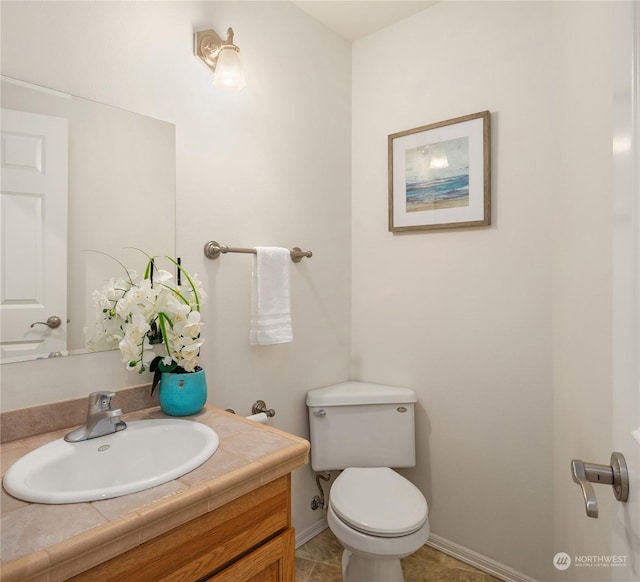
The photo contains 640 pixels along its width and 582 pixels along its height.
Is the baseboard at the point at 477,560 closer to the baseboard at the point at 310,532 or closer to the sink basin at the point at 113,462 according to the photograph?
the baseboard at the point at 310,532

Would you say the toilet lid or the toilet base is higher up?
the toilet lid

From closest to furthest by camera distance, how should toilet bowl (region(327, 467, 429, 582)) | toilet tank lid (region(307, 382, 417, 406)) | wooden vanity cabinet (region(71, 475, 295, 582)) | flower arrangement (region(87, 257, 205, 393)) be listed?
wooden vanity cabinet (region(71, 475, 295, 582)) → flower arrangement (region(87, 257, 205, 393)) → toilet bowl (region(327, 467, 429, 582)) → toilet tank lid (region(307, 382, 417, 406))

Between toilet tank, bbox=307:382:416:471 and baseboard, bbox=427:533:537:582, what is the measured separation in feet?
1.31

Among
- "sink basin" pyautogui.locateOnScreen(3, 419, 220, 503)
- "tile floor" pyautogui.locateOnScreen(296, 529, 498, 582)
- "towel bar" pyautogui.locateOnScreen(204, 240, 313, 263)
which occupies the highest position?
"towel bar" pyautogui.locateOnScreen(204, 240, 313, 263)

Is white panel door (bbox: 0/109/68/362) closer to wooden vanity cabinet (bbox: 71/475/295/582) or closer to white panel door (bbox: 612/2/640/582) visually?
wooden vanity cabinet (bbox: 71/475/295/582)

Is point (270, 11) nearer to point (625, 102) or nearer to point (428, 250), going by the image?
point (428, 250)

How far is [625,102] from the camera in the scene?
0.61 metres

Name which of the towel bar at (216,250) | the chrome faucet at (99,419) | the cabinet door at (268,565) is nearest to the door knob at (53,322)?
the chrome faucet at (99,419)

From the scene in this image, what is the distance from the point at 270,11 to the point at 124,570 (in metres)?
1.99

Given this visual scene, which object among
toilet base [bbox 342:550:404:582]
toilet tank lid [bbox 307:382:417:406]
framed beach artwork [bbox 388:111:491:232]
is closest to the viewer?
toilet base [bbox 342:550:404:582]

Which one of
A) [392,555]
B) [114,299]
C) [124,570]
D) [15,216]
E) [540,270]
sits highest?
[15,216]

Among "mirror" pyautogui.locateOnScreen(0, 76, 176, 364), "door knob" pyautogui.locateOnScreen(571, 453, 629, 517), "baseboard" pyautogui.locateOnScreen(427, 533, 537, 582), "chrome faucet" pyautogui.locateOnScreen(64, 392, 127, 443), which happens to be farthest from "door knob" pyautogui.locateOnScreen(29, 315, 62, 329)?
"baseboard" pyautogui.locateOnScreen(427, 533, 537, 582)

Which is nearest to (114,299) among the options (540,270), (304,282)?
(304,282)

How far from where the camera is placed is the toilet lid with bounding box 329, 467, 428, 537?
137 centimetres
